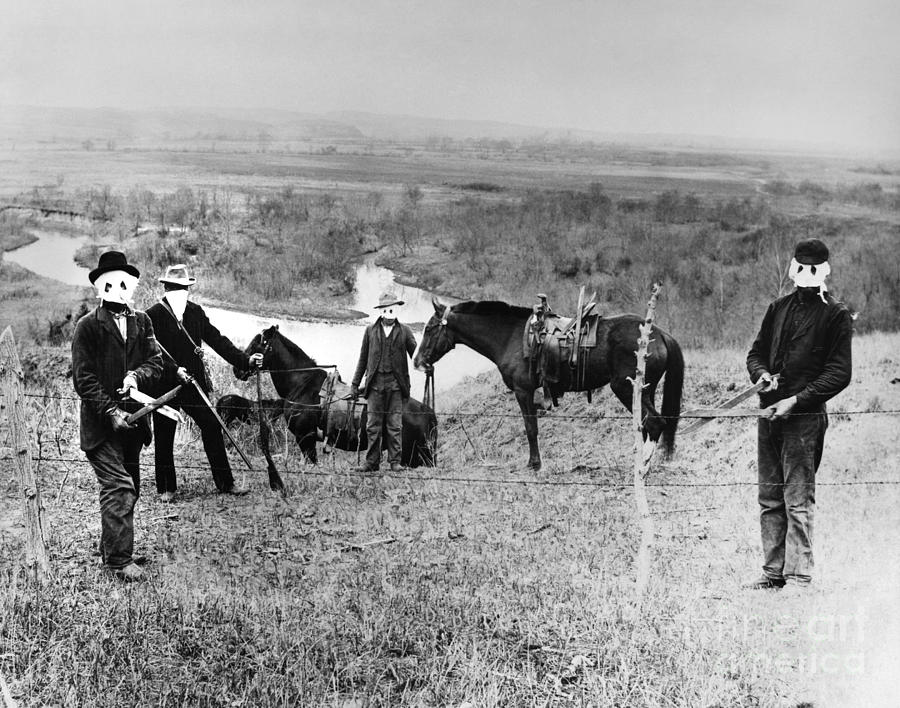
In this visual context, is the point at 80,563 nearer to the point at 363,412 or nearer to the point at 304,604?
the point at 304,604

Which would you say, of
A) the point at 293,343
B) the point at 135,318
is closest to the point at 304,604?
the point at 135,318

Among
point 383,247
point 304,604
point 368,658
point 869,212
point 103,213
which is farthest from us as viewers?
point 869,212

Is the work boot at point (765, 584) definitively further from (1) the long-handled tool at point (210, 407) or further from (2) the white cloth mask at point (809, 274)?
(1) the long-handled tool at point (210, 407)

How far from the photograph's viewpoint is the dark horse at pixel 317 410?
8.65m

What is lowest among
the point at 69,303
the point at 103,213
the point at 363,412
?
the point at 363,412

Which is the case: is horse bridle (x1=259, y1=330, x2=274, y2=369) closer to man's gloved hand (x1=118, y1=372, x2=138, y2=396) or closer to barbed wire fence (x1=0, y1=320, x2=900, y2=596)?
barbed wire fence (x1=0, y1=320, x2=900, y2=596)

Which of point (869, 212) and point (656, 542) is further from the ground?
point (869, 212)

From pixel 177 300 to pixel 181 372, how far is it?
560mm

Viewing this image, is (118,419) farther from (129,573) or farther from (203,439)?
(203,439)

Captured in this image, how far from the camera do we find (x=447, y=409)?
407 inches

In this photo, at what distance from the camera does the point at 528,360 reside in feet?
28.6

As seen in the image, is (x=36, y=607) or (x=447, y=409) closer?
(x=36, y=607)

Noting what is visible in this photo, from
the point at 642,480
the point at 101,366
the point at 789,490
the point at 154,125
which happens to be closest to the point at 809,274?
the point at 789,490

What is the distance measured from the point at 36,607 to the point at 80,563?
1.68ft
